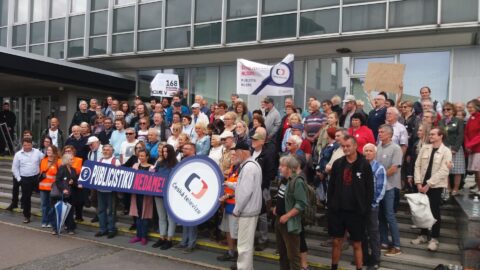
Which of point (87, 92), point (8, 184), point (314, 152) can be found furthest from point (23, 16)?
point (314, 152)

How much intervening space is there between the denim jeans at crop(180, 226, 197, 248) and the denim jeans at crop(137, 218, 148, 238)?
2.69ft

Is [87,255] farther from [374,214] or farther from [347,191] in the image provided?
[374,214]

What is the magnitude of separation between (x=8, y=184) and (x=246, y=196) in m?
9.52

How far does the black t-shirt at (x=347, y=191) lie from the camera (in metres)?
5.77

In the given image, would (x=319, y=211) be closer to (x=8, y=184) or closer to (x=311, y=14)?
(x=311, y=14)

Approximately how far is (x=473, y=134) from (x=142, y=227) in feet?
20.8

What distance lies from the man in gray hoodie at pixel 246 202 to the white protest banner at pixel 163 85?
294 inches

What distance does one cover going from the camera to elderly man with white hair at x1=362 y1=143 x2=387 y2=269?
6.21m

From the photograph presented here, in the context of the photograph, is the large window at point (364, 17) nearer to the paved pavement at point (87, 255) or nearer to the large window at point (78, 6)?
the paved pavement at point (87, 255)

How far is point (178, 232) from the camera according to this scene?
861 centimetres

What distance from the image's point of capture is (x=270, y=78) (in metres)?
10.2

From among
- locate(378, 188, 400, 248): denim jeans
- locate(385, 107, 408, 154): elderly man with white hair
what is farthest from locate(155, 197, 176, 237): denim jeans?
locate(385, 107, 408, 154): elderly man with white hair

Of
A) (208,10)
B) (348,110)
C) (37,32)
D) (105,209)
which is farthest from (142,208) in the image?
(37,32)

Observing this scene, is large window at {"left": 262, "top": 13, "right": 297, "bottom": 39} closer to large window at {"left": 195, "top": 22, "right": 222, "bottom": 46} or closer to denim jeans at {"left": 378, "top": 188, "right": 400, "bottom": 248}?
large window at {"left": 195, "top": 22, "right": 222, "bottom": 46}
